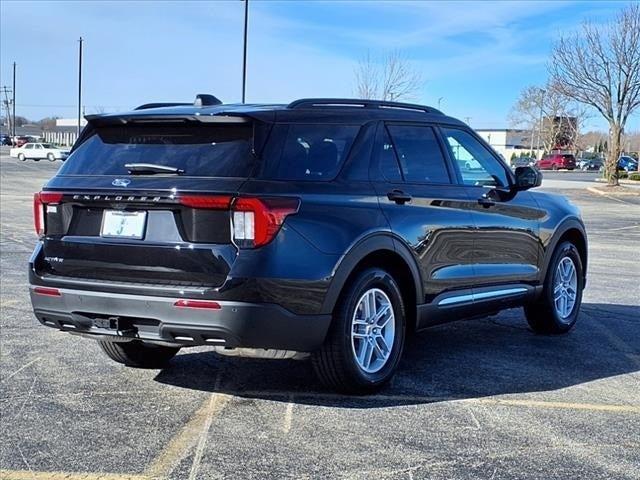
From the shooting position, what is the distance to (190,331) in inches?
175

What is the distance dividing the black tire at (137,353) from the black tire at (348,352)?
4.42 ft

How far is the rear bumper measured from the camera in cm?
439

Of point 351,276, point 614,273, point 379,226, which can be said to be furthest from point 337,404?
point 614,273

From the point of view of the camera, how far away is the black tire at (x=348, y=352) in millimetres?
4797

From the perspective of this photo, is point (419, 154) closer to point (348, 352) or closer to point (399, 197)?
point (399, 197)

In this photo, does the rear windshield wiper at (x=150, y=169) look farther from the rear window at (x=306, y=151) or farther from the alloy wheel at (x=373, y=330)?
the alloy wheel at (x=373, y=330)

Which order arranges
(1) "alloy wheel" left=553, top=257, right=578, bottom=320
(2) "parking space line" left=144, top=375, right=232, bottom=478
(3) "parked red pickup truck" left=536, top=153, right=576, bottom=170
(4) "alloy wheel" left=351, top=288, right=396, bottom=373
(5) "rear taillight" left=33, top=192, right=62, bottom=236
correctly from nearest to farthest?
1. (2) "parking space line" left=144, top=375, right=232, bottom=478
2. (5) "rear taillight" left=33, top=192, right=62, bottom=236
3. (4) "alloy wheel" left=351, top=288, right=396, bottom=373
4. (1) "alloy wheel" left=553, top=257, right=578, bottom=320
5. (3) "parked red pickup truck" left=536, top=153, right=576, bottom=170

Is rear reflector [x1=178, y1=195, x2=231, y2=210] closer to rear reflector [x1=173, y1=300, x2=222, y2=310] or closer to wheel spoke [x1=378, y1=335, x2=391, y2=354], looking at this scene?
rear reflector [x1=173, y1=300, x2=222, y2=310]

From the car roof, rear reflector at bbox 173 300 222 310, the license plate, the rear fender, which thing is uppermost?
the car roof

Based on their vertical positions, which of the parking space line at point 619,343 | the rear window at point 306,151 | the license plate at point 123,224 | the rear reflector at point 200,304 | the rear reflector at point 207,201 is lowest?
the parking space line at point 619,343

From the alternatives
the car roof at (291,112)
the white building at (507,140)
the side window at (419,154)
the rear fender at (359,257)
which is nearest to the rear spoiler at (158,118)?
the car roof at (291,112)

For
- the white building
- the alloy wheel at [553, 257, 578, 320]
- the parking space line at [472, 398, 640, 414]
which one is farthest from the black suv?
the white building

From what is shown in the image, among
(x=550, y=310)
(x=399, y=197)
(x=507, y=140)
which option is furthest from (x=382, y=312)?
(x=507, y=140)

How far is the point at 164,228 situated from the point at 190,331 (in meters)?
0.58
